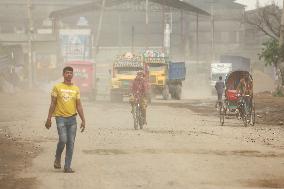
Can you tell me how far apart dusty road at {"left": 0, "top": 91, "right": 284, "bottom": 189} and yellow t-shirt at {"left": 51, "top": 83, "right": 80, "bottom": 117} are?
3.30 ft

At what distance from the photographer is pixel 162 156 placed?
1427 cm

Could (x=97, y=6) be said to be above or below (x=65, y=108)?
above

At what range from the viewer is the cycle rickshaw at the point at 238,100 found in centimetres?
2412

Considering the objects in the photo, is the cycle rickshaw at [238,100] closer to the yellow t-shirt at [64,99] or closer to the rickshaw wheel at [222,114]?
the rickshaw wheel at [222,114]

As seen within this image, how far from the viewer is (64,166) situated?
479 inches

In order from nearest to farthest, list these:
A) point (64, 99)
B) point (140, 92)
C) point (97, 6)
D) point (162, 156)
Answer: point (64, 99) < point (162, 156) < point (140, 92) < point (97, 6)

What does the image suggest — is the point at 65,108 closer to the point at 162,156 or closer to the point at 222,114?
the point at 162,156

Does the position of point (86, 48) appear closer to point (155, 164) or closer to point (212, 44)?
point (212, 44)

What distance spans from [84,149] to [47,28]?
231 feet

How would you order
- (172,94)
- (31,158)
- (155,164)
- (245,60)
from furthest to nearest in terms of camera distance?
(245,60) < (172,94) < (31,158) < (155,164)

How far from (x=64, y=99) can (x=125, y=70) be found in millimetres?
28094

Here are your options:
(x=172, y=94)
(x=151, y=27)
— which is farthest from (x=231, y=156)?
(x=151, y=27)

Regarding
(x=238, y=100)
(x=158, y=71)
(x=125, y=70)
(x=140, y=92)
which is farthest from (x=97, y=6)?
(x=140, y=92)

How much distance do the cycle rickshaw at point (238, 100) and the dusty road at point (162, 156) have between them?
1.61ft
